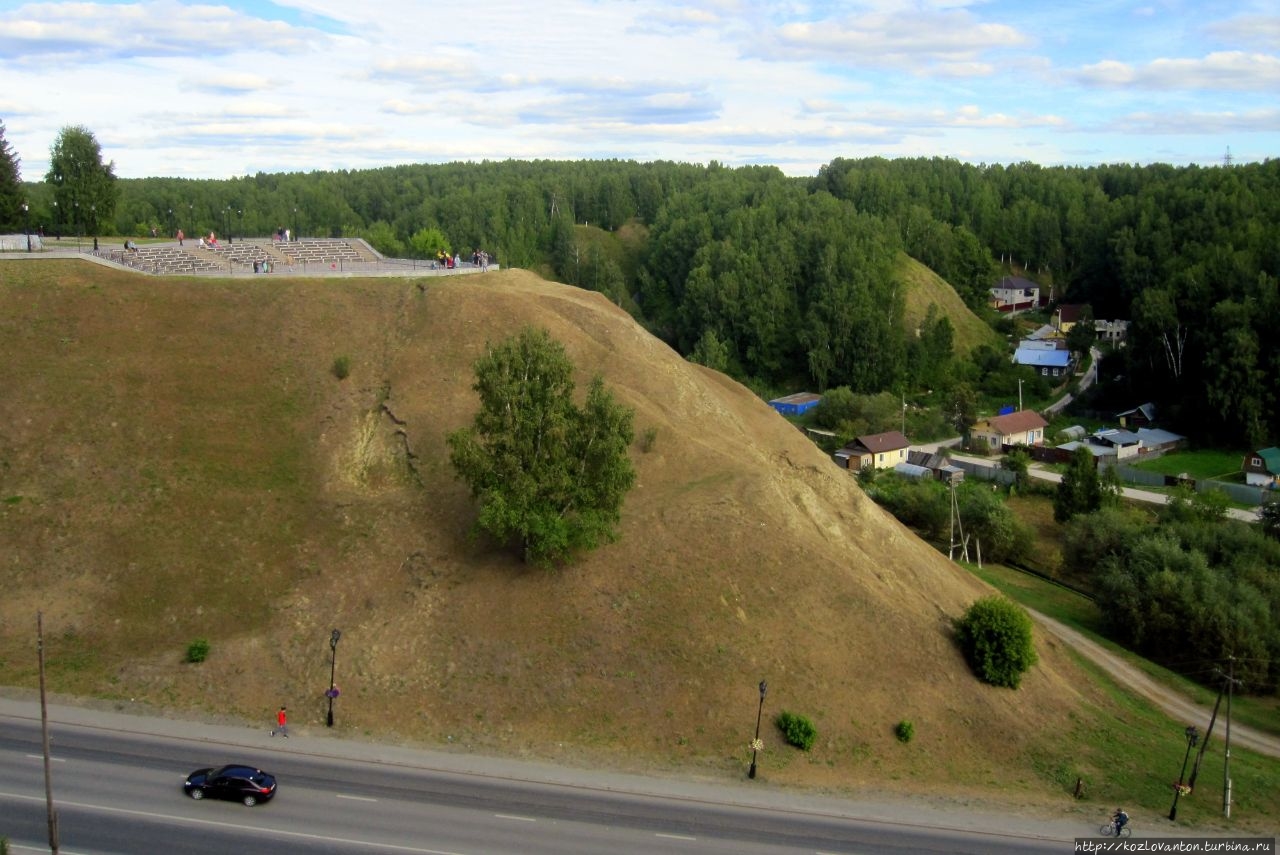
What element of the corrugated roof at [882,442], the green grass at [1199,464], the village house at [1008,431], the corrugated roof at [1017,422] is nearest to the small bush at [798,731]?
the corrugated roof at [882,442]

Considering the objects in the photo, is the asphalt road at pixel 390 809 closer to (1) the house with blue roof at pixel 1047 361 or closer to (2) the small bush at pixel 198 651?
(2) the small bush at pixel 198 651

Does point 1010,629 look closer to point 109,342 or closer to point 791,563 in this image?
point 791,563

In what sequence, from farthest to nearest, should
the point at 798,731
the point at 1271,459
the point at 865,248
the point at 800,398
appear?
1. the point at 865,248
2. the point at 800,398
3. the point at 1271,459
4. the point at 798,731

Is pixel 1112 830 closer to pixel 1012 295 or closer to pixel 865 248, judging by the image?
pixel 865 248

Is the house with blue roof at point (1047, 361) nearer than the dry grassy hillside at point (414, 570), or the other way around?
the dry grassy hillside at point (414, 570)

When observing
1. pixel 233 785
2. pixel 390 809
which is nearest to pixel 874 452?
pixel 390 809

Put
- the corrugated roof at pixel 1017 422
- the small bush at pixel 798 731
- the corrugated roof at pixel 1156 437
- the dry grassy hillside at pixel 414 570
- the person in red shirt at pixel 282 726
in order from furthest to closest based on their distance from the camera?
1. the corrugated roof at pixel 1017 422
2. the corrugated roof at pixel 1156 437
3. the dry grassy hillside at pixel 414 570
4. the small bush at pixel 798 731
5. the person in red shirt at pixel 282 726

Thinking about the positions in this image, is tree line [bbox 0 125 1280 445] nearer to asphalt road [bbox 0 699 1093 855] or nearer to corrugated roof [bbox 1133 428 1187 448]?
corrugated roof [bbox 1133 428 1187 448]

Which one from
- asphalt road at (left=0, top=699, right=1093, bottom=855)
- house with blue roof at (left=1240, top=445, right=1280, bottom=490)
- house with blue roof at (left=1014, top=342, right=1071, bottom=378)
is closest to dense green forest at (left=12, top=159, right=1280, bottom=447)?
house with blue roof at (left=1014, top=342, right=1071, bottom=378)
